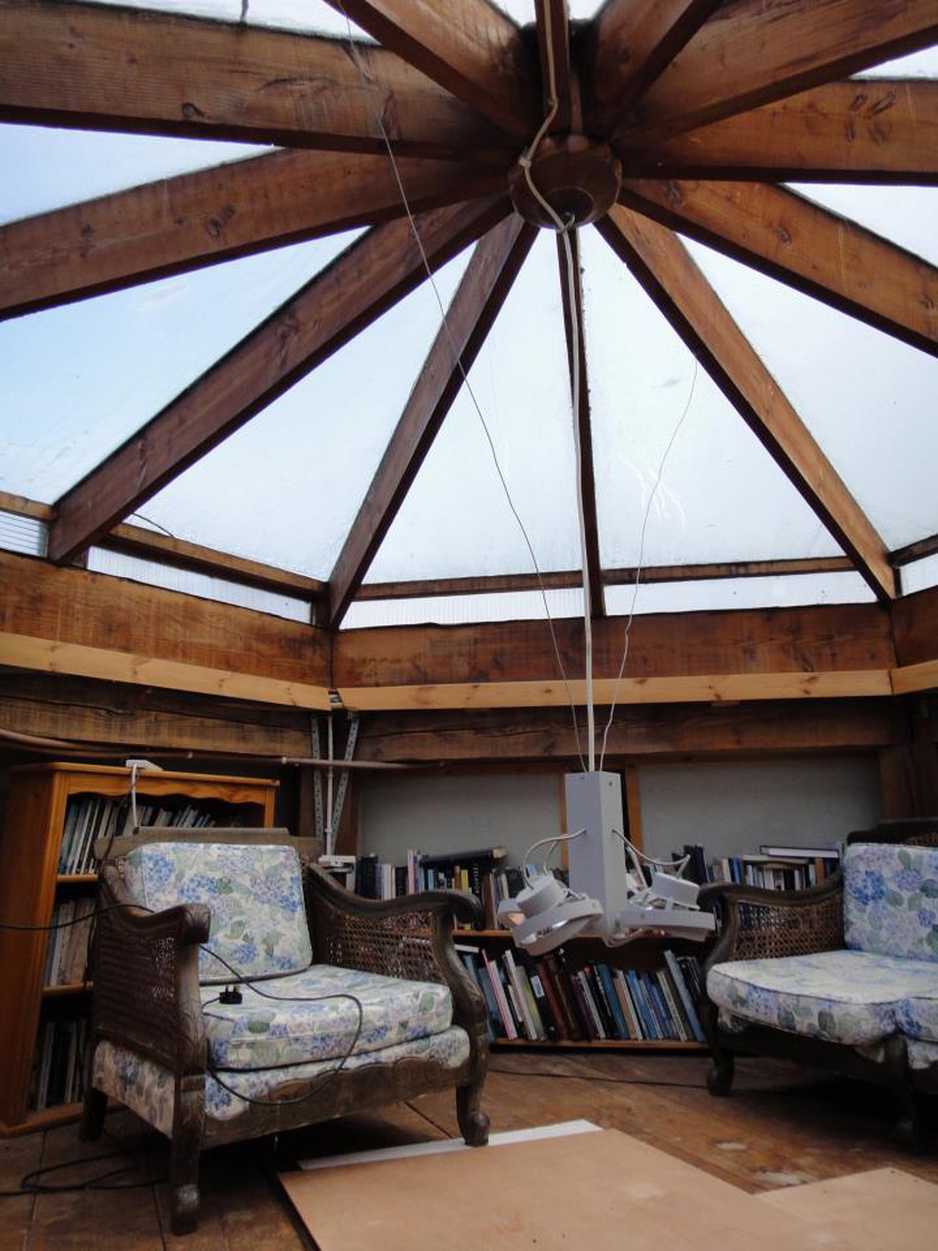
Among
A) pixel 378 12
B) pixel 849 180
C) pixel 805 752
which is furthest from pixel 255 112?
pixel 805 752

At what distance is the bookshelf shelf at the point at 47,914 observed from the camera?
2.56m

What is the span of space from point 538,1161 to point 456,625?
2.30 m

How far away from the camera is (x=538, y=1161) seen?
2195 millimetres

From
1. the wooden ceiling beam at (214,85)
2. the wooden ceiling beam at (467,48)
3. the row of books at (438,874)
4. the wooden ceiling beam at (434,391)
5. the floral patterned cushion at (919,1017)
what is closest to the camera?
the wooden ceiling beam at (467,48)

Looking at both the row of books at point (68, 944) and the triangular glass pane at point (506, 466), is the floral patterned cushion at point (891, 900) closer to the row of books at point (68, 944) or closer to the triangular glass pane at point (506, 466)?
the triangular glass pane at point (506, 466)

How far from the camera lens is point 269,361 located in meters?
2.73

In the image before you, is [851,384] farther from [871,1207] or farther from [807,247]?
[871,1207]

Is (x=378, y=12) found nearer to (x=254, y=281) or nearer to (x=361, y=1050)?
(x=254, y=281)

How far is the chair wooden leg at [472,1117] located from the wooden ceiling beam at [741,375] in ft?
7.58

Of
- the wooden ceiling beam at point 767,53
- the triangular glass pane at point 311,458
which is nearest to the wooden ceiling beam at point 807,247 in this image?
the wooden ceiling beam at point 767,53

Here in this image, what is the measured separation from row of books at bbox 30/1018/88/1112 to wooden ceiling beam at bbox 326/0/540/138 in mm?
2901

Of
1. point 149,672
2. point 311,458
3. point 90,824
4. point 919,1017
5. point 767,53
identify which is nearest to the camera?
point 767,53

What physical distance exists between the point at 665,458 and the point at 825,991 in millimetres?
2007

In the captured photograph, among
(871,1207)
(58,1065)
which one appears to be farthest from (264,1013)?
(871,1207)
